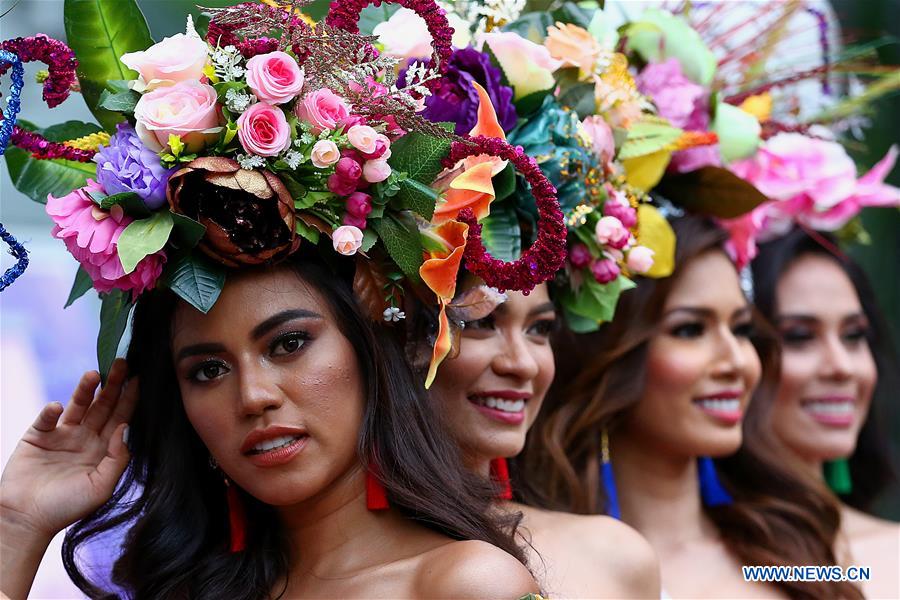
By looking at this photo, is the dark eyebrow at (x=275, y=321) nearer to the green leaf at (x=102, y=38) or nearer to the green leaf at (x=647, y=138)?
the green leaf at (x=102, y=38)

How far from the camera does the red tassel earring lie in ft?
9.50

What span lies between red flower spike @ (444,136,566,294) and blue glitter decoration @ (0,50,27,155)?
0.91 meters

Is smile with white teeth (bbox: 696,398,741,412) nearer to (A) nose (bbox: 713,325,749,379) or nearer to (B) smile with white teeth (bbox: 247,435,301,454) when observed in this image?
(A) nose (bbox: 713,325,749,379)

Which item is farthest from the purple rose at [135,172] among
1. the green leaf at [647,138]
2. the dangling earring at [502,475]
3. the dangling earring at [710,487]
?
the dangling earring at [710,487]

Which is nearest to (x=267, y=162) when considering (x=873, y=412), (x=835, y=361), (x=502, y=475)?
(x=502, y=475)

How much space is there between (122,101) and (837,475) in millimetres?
3482

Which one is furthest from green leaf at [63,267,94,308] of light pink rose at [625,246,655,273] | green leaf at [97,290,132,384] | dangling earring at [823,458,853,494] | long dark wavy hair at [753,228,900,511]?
dangling earring at [823,458,853,494]

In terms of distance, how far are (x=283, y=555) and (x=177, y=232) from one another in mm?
820

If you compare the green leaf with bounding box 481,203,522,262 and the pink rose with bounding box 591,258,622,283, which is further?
the pink rose with bounding box 591,258,622,283

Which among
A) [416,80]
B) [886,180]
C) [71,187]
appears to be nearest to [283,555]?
[71,187]

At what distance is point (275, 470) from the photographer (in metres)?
2.64

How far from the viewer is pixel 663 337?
3.85 m

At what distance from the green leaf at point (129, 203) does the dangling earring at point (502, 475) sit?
1133 millimetres

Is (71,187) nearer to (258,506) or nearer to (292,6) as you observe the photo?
(292,6)
